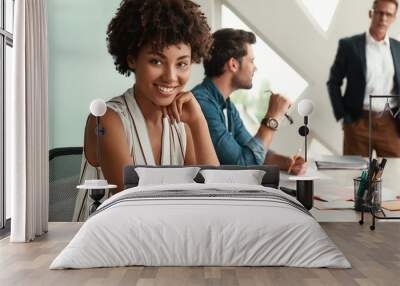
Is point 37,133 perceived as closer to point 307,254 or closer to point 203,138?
point 203,138

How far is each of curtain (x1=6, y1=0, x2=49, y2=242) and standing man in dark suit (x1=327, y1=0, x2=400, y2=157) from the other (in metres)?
3.27

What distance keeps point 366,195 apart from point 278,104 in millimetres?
1416

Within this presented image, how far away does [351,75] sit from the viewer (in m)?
6.87

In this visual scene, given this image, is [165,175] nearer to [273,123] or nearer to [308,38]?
[273,123]

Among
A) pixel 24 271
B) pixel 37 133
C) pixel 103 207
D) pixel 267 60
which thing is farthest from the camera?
pixel 267 60

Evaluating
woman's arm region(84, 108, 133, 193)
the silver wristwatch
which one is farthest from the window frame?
the silver wristwatch

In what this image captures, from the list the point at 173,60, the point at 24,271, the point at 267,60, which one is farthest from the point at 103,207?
the point at 267,60

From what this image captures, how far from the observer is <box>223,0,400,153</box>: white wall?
6.84m

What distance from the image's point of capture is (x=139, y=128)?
6.70 meters

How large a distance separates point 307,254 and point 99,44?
12.5ft

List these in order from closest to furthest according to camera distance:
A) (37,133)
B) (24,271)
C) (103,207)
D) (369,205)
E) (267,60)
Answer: (24,271) < (103,207) < (37,133) < (369,205) < (267,60)

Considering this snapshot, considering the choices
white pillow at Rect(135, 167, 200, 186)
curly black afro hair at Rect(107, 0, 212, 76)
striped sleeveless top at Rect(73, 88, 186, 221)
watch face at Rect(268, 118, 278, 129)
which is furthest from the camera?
watch face at Rect(268, 118, 278, 129)

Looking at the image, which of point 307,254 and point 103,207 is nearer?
point 307,254

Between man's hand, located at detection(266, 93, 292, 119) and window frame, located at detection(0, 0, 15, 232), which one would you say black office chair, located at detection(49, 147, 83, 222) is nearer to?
window frame, located at detection(0, 0, 15, 232)
